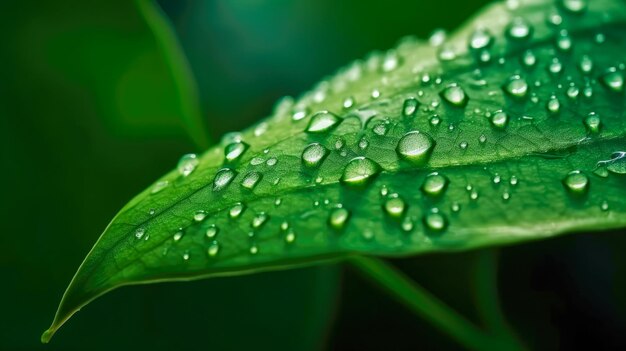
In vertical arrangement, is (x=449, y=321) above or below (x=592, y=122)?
below

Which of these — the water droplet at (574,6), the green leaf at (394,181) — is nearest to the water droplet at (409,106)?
the green leaf at (394,181)

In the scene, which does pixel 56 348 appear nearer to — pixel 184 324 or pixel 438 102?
pixel 184 324

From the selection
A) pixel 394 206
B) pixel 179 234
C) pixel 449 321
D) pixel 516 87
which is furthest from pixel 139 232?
pixel 449 321

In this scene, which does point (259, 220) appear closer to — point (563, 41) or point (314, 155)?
point (314, 155)

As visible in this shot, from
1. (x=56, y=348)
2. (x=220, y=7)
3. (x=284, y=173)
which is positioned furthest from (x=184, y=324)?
(x=220, y=7)

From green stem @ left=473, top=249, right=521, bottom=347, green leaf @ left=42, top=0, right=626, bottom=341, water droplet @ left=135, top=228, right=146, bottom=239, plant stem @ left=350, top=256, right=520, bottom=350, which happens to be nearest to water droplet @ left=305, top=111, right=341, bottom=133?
green leaf @ left=42, top=0, right=626, bottom=341

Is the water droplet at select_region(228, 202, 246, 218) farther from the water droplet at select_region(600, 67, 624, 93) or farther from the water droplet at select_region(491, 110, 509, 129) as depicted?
the water droplet at select_region(600, 67, 624, 93)

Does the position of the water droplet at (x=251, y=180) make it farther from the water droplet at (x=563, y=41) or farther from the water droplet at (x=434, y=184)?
the water droplet at (x=563, y=41)
